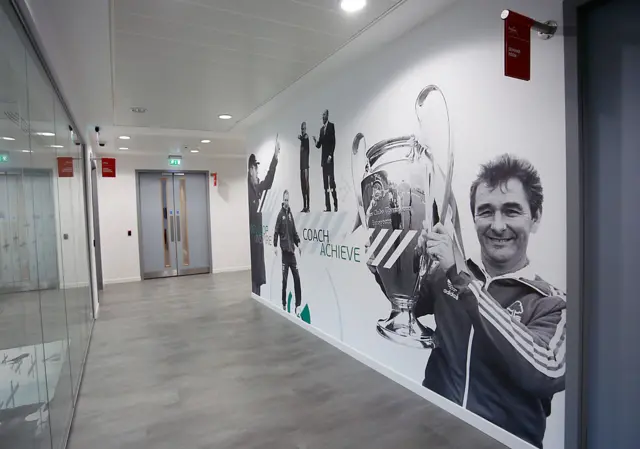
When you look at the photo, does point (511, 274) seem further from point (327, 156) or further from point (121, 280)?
point (121, 280)

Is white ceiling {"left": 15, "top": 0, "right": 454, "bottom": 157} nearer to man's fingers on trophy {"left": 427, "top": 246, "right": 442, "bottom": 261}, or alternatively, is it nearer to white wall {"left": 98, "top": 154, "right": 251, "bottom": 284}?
man's fingers on trophy {"left": 427, "top": 246, "right": 442, "bottom": 261}

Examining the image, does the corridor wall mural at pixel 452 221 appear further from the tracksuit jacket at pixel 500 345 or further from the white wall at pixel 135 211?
the white wall at pixel 135 211

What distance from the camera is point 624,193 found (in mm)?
2080

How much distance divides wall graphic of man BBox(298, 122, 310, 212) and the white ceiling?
1.80ft

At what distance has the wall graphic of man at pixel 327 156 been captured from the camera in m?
4.51

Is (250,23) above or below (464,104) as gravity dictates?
above

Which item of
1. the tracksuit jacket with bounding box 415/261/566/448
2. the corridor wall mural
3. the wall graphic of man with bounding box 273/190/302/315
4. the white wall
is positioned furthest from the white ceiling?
the white wall

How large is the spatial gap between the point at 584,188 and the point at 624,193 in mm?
184

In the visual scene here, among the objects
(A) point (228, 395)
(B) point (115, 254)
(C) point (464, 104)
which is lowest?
(A) point (228, 395)

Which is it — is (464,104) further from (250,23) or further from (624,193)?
(250,23)

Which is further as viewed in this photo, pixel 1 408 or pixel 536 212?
pixel 536 212

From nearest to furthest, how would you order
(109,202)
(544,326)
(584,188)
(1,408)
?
(1,408) < (584,188) < (544,326) < (109,202)

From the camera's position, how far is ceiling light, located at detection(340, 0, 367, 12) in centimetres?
280

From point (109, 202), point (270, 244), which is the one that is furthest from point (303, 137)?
point (109, 202)
